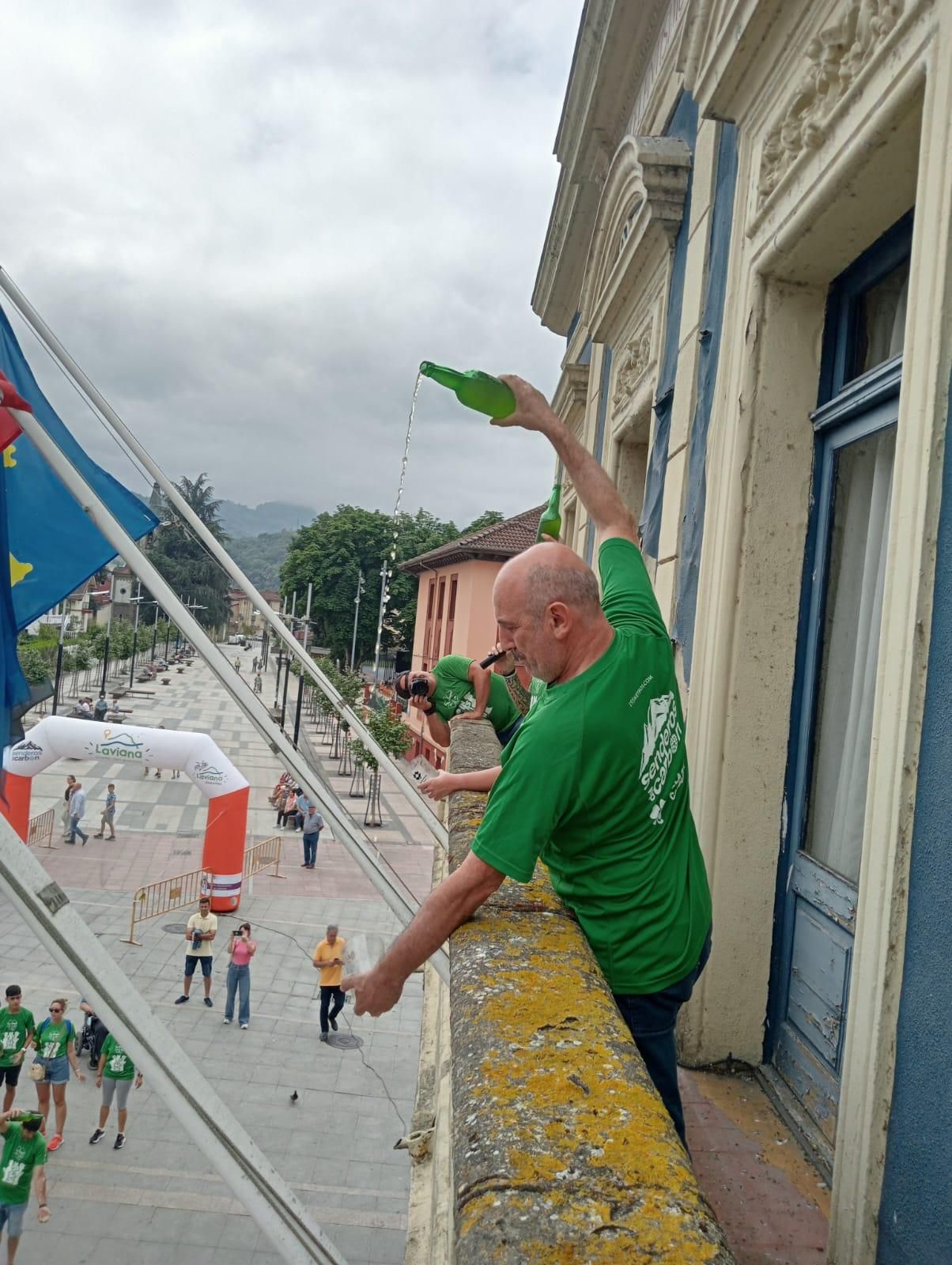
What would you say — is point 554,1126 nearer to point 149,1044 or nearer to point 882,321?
point 149,1044

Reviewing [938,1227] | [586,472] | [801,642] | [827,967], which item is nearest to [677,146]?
[801,642]

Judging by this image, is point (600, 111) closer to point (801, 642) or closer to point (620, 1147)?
point (801, 642)

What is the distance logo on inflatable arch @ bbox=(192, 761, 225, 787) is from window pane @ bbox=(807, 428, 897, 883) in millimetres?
15885

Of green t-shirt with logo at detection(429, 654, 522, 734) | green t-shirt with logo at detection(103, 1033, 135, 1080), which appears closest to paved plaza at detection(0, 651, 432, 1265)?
green t-shirt with logo at detection(103, 1033, 135, 1080)

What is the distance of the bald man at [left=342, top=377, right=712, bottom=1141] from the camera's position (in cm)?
173

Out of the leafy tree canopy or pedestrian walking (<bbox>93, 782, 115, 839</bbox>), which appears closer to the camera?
pedestrian walking (<bbox>93, 782, 115, 839</bbox>)

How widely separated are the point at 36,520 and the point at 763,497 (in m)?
3.11

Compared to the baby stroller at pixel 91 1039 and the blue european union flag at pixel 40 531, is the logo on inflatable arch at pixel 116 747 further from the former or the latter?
the blue european union flag at pixel 40 531

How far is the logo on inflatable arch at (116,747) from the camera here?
660 inches

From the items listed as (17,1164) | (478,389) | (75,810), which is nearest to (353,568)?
(75,810)

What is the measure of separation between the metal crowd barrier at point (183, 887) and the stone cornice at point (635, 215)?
13.1m

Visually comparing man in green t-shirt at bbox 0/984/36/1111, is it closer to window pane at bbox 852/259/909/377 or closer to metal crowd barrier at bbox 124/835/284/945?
metal crowd barrier at bbox 124/835/284/945

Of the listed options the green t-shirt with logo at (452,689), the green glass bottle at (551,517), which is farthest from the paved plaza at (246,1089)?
the green t-shirt with logo at (452,689)

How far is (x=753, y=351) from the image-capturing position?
3.49m
